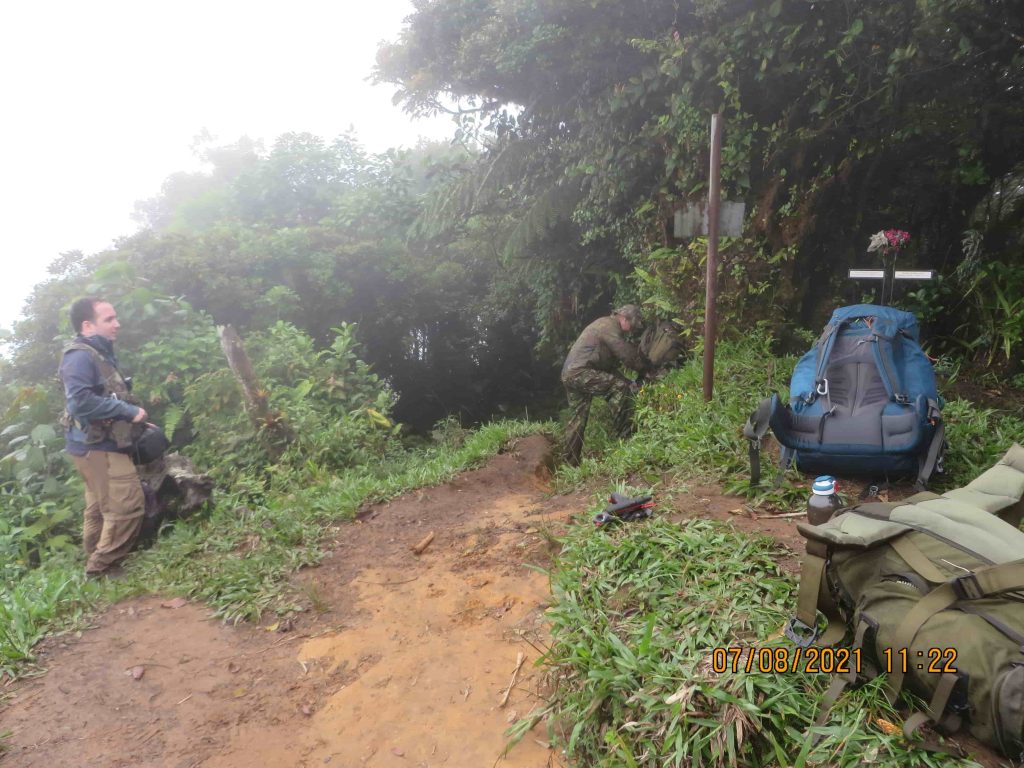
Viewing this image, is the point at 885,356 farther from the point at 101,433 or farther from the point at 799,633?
the point at 101,433

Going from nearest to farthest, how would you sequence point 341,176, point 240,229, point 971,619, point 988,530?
point 971,619, point 988,530, point 240,229, point 341,176

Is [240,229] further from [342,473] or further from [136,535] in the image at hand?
[136,535]

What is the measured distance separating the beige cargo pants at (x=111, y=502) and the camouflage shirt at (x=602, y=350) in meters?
4.60

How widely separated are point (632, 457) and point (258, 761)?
3456 mm

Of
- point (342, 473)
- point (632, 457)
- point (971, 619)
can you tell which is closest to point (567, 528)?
point (632, 457)

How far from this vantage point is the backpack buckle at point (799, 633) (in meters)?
2.21

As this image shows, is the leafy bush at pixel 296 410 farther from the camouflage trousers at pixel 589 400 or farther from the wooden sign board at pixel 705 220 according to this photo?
the wooden sign board at pixel 705 220

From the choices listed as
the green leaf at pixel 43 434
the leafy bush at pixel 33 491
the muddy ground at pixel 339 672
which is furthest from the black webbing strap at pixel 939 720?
the green leaf at pixel 43 434

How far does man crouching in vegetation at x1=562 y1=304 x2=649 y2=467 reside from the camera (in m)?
7.12

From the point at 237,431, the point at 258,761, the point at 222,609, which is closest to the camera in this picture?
the point at 258,761

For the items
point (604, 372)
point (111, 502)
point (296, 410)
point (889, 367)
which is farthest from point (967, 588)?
point (296, 410)

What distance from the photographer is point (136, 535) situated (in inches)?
200

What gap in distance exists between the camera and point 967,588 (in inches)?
72.6
